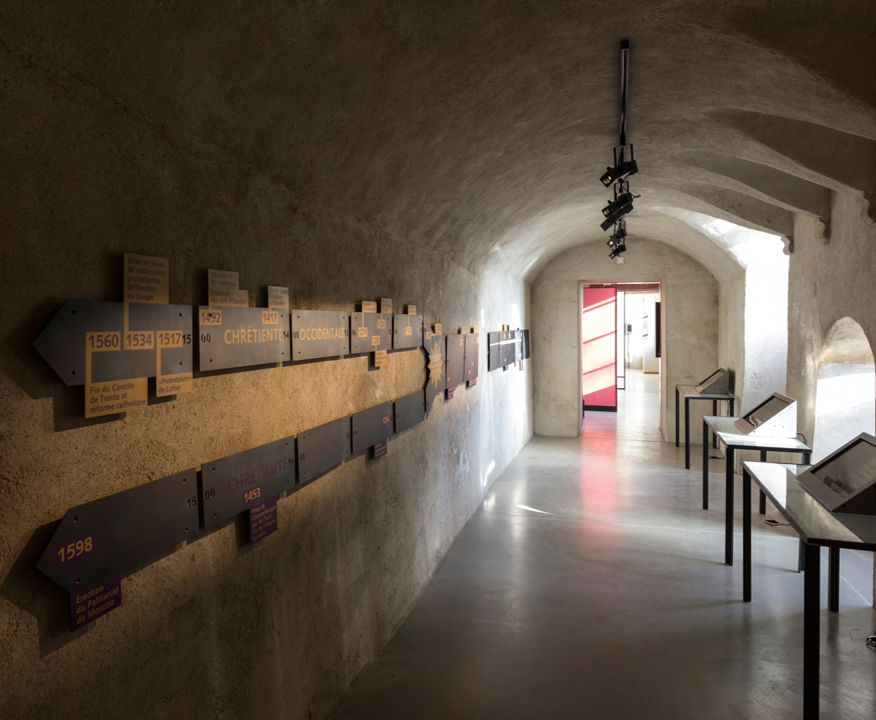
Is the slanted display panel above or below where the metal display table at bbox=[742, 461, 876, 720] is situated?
above

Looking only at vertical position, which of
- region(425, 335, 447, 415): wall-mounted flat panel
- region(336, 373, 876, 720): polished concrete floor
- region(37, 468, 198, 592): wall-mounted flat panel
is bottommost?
region(336, 373, 876, 720): polished concrete floor

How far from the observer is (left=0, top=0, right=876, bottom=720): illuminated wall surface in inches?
66.7

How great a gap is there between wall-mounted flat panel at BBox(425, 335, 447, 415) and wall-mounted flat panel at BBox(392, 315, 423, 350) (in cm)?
25

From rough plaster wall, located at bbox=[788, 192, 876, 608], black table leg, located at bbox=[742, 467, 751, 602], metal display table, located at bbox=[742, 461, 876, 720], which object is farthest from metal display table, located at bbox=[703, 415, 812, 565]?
metal display table, located at bbox=[742, 461, 876, 720]

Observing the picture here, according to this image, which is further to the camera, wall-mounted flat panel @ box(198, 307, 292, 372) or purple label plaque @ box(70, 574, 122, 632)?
wall-mounted flat panel @ box(198, 307, 292, 372)

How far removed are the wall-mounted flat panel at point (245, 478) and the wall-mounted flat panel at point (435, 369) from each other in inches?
89.5

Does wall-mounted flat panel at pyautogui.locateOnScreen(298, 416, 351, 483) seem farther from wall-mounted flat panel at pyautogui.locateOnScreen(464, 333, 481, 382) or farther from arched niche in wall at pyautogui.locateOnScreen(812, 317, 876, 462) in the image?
arched niche in wall at pyautogui.locateOnScreen(812, 317, 876, 462)

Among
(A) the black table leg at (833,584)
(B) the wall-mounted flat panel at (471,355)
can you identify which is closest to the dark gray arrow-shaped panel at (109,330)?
(B) the wall-mounted flat panel at (471,355)

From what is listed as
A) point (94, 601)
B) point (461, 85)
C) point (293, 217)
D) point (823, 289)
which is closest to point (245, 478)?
point (94, 601)

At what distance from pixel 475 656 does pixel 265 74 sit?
3566mm

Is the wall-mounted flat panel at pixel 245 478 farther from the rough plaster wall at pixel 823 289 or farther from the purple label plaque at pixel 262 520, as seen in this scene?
the rough plaster wall at pixel 823 289

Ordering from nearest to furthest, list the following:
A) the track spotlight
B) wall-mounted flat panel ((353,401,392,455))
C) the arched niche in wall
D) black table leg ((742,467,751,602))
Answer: wall-mounted flat panel ((353,401,392,455)) → black table leg ((742,467,751,602)) → the arched niche in wall → the track spotlight

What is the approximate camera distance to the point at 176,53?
6.49ft

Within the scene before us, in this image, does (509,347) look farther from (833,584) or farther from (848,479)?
(848,479)
